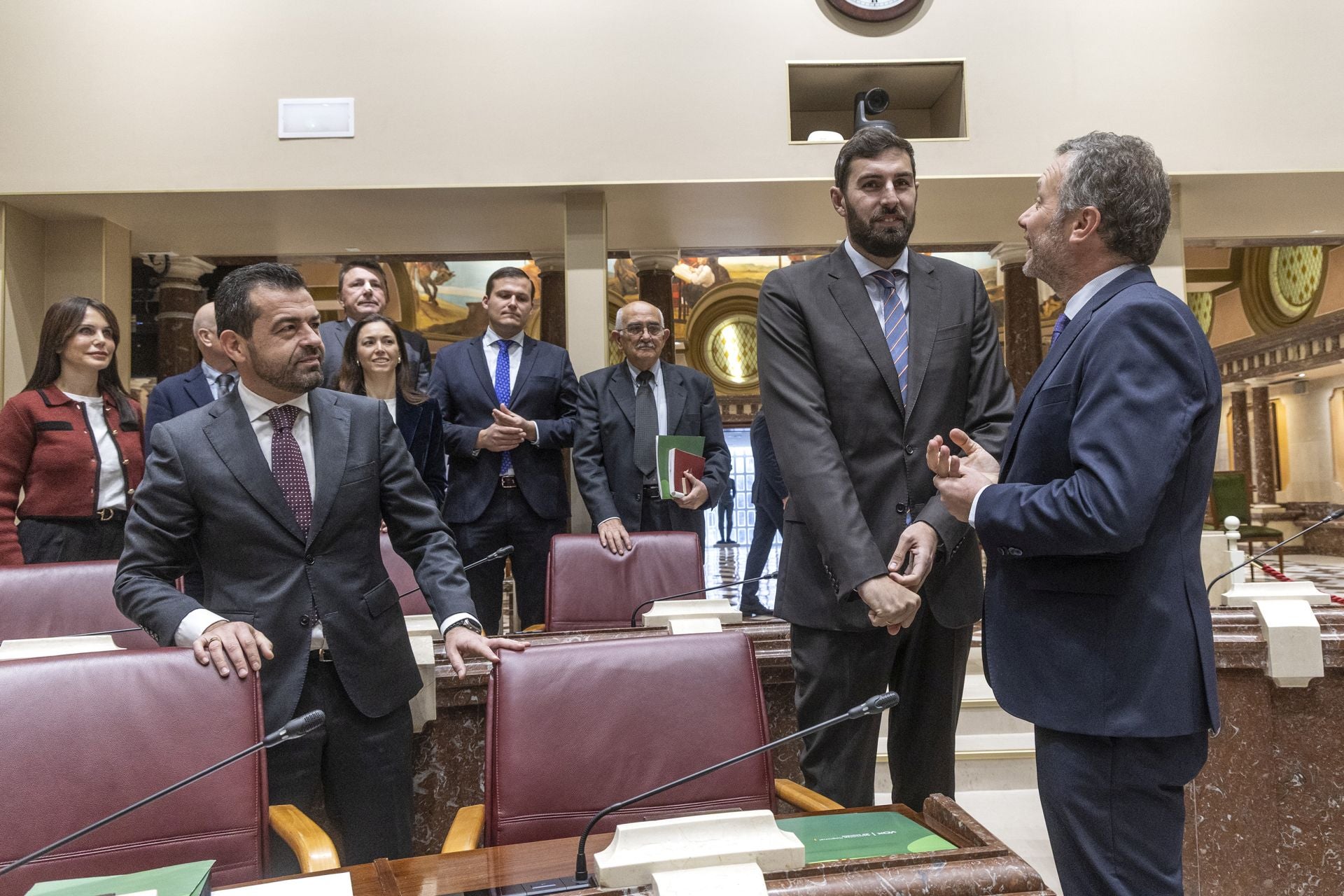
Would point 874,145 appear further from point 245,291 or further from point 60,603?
point 60,603

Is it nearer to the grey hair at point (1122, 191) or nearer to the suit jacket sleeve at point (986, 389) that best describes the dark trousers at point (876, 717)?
the suit jacket sleeve at point (986, 389)

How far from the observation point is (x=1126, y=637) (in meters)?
1.54

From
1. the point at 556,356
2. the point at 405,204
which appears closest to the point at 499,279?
the point at 556,356

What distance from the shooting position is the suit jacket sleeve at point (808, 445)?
200 centimetres

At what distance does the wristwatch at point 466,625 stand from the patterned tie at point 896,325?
96 cm

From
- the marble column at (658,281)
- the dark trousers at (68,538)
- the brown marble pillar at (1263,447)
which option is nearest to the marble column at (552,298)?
the marble column at (658,281)

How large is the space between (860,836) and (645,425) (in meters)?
2.81

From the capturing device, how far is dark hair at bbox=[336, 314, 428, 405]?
362 centimetres

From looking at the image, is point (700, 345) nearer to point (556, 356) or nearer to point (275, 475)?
point (556, 356)

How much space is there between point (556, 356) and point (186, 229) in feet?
8.04

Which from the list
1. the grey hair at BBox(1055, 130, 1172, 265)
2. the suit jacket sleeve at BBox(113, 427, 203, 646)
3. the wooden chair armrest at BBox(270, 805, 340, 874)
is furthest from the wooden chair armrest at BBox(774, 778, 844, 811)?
the suit jacket sleeve at BBox(113, 427, 203, 646)

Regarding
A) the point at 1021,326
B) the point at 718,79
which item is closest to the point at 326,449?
the point at 718,79

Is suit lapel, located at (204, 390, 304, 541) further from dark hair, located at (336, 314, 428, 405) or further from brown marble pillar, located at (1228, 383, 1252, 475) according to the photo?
brown marble pillar, located at (1228, 383, 1252, 475)

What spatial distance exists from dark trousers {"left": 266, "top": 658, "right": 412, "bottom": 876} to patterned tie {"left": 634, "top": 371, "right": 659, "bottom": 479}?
2032 millimetres
